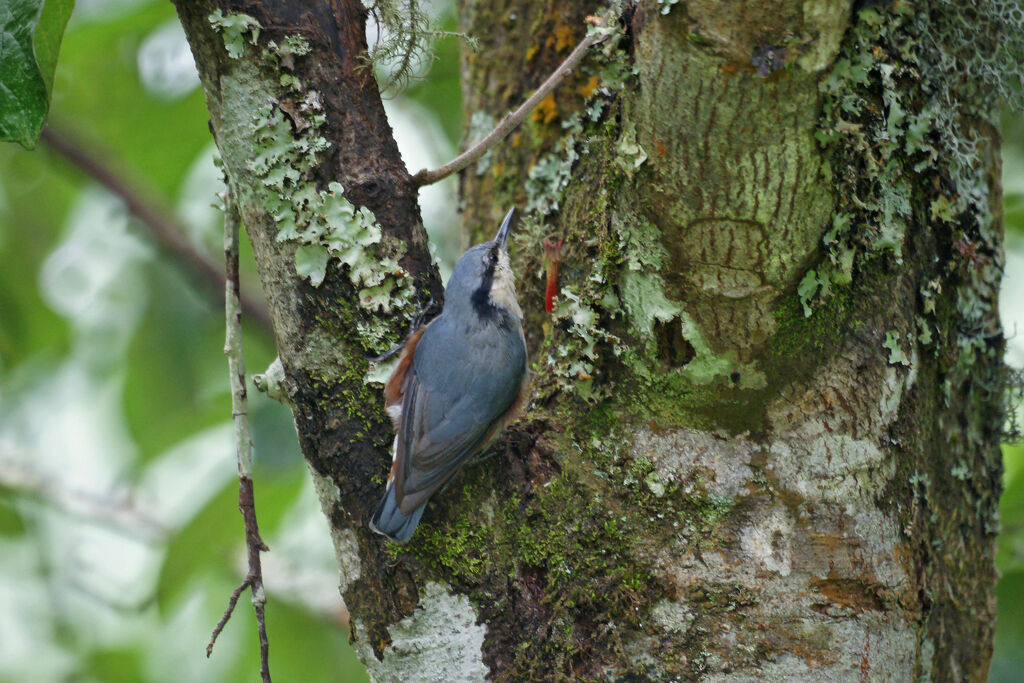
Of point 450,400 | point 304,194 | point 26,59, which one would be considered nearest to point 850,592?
point 450,400

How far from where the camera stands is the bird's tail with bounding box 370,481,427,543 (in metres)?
1.62

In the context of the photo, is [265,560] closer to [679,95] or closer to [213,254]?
[213,254]

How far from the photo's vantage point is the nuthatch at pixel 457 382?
1.71 metres

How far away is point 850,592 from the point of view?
159 centimetres

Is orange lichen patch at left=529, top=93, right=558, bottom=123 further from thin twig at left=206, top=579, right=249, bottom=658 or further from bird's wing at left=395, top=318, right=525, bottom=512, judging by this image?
thin twig at left=206, top=579, right=249, bottom=658

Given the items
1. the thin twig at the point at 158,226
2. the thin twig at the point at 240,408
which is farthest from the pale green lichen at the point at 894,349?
the thin twig at the point at 158,226

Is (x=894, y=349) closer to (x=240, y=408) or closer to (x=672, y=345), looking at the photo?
(x=672, y=345)

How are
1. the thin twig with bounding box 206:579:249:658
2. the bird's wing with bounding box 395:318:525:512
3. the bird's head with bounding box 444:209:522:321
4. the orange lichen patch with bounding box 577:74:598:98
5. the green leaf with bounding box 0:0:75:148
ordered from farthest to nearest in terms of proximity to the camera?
the bird's head with bounding box 444:209:522:321 → the orange lichen patch with bounding box 577:74:598:98 → the bird's wing with bounding box 395:318:525:512 → the thin twig with bounding box 206:579:249:658 → the green leaf with bounding box 0:0:75:148

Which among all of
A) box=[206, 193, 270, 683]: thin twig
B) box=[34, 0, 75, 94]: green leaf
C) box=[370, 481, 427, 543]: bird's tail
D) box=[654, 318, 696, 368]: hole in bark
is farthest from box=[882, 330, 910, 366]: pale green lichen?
box=[34, 0, 75, 94]: green leaf

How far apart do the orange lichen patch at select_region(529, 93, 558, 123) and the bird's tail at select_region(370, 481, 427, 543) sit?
1.11 meters

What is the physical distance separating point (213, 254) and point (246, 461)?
2102 millimetres

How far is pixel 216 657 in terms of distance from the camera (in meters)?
4.74

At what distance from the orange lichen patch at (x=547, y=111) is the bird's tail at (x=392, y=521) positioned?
111cm

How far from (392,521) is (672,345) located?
596 mm
